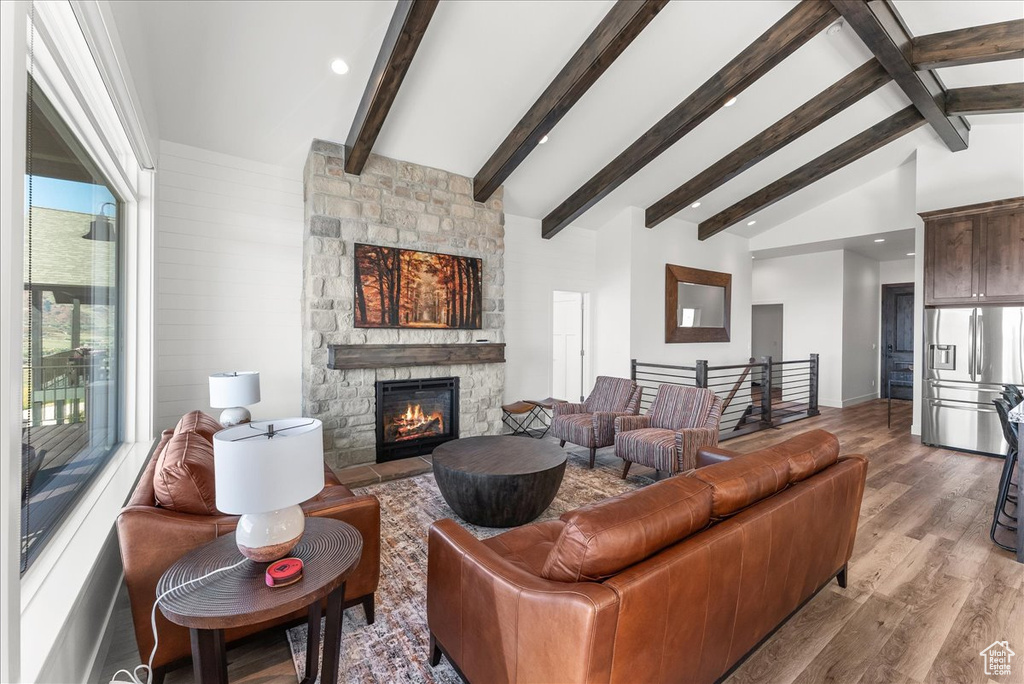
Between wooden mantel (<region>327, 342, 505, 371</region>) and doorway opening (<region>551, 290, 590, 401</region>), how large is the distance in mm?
1913

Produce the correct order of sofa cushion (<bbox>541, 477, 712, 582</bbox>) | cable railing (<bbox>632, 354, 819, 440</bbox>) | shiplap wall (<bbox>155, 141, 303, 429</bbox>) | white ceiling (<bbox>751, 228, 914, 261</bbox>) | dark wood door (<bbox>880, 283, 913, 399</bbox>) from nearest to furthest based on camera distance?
sofa cushion (<bbox>541, 477, 712, 582</bbox>) < shiplap wall (<bbox>155, 141, 303, 429</bbox>) < cable railing (<bbox>632, 354, 819, 440</bbox>) < white ceiling (<bbox>751, 228, 914, 261</bbox>) < dark wood door (<bbox>880, 283, 913, 399</bbox>)

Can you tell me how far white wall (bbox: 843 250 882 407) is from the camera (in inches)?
316

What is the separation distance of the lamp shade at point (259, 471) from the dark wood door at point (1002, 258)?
6.85m

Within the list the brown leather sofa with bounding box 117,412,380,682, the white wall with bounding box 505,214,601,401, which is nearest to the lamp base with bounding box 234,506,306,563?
the brown leather sofa with bounding box 117,412,380,682

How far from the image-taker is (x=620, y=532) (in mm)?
1313

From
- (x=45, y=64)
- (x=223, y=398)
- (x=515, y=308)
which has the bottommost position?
(x=223, y=398)

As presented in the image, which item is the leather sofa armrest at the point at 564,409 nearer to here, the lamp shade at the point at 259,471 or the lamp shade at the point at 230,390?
the lamp shade at the point at 230,390

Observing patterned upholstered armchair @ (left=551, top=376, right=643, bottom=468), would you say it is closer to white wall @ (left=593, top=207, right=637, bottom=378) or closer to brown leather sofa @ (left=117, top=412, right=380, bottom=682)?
white wall @ (left=593, top=207, right=637, bottom=378)

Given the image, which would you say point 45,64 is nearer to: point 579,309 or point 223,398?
point 223,398

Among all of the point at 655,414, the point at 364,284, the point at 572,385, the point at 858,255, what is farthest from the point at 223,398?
the point at 858,255

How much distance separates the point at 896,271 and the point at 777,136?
595 cm

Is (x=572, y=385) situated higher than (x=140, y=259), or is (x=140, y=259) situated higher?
(x=140, y=259)

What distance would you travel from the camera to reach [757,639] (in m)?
1.78

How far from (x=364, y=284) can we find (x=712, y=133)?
4.21m
